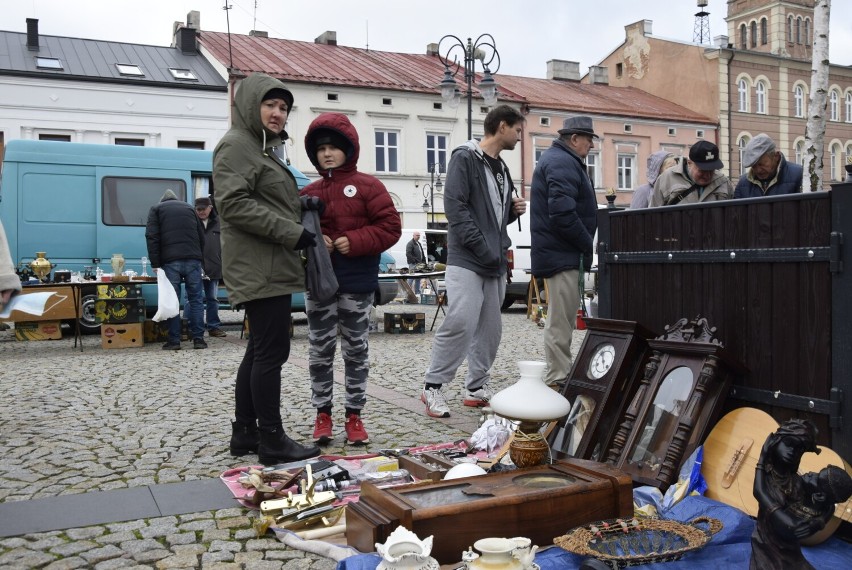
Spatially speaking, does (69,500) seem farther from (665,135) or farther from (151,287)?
(665,135)

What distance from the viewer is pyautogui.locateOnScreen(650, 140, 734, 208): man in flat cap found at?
5.70 m

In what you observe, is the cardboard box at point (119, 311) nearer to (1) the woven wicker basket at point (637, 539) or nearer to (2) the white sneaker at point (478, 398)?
(2) the white sneaker at point (478, 398)

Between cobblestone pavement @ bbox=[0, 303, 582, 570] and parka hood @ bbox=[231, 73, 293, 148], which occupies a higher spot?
parka hood @ bbox=[231, 73, 293, 148]

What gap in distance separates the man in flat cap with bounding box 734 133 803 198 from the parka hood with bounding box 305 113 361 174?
248 centimetres

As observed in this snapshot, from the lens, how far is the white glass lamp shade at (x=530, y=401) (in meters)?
3.52

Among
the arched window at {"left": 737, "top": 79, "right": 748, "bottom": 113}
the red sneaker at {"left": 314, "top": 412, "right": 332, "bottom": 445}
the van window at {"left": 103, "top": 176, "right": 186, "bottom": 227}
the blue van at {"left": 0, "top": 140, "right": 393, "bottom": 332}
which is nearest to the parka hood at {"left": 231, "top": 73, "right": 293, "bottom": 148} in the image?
the red sneaker at {"left": 314, "top": 412, "right": 332, "bottom": 445}

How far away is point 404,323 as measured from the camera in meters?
12.8

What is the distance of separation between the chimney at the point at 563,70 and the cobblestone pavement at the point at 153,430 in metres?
33.7

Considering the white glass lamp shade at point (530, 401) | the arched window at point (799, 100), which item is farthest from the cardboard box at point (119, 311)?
the arched window at point (799, 100)

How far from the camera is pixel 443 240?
25.3 meters

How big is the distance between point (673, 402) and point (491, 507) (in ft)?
3.81

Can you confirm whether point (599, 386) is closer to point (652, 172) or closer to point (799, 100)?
point (652, 172)

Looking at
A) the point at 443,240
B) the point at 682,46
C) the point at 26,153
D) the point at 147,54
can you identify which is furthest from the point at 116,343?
the point at 682,46

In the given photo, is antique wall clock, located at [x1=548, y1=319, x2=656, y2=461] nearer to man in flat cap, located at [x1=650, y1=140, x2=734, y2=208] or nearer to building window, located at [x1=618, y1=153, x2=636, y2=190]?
man in flat cap, located at [x1=650, y1=140, x2=734, y2=208]
